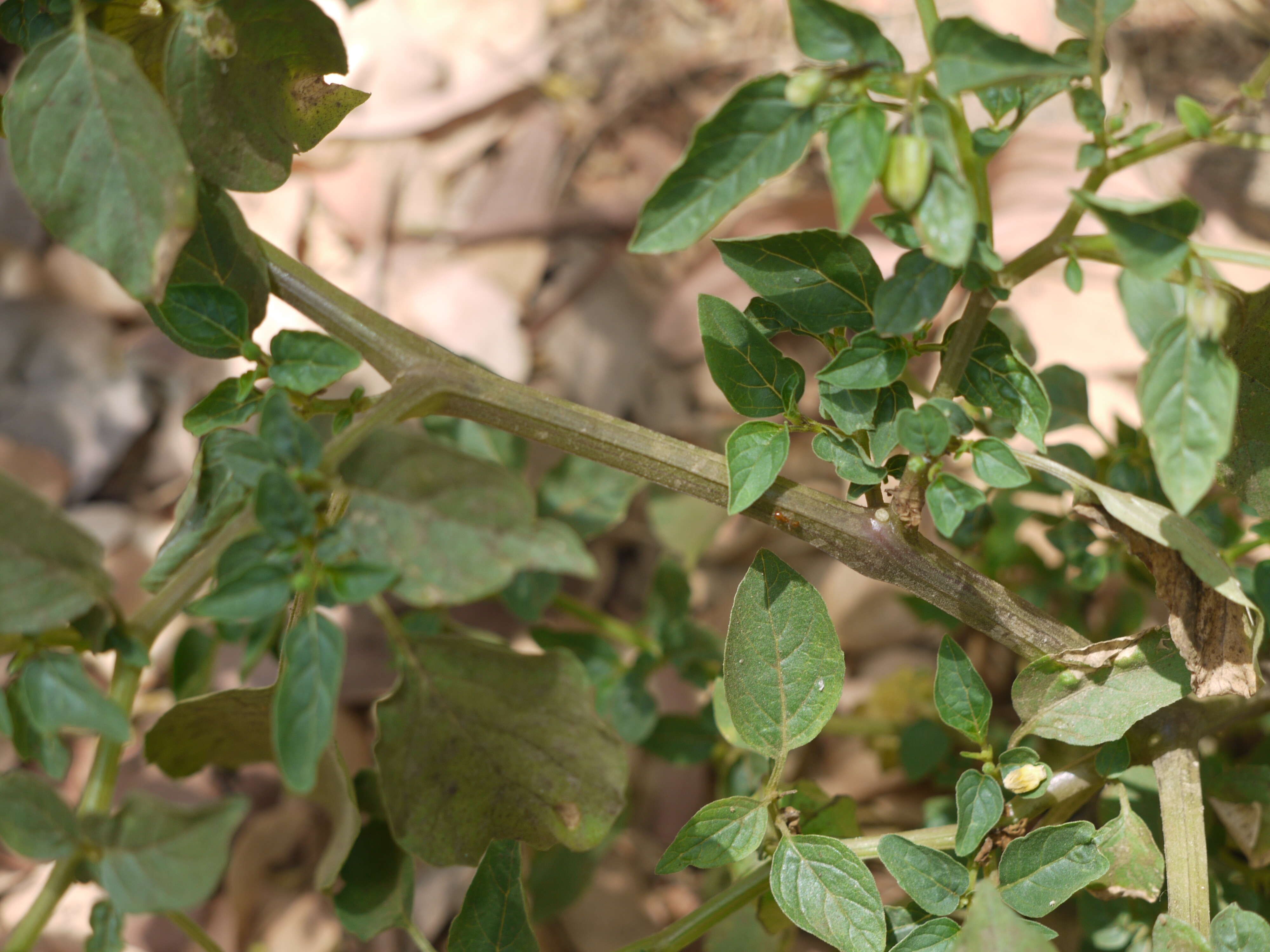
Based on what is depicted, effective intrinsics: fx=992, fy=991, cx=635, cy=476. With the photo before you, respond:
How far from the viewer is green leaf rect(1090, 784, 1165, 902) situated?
0.97 meters

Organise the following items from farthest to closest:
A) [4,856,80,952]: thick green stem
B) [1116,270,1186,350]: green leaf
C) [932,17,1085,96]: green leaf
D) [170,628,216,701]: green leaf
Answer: [170,628,216,701]: green leaf, [1116,270,1186,350]: green leaf, [4,856,80,952]: thick green stem, [932,17,1085,96]: green leaf

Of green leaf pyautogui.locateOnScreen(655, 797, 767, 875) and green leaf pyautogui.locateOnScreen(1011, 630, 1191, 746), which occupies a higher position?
green leaf pyautogui.locateOnScreen(1011, 630, 1191, 746)

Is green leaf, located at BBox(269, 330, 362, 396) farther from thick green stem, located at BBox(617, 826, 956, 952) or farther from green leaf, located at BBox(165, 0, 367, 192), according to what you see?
thick green stem, located at BBox(617, 826, 956, 952)

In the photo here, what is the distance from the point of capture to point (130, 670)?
2.73 feet

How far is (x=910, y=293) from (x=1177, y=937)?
636mm

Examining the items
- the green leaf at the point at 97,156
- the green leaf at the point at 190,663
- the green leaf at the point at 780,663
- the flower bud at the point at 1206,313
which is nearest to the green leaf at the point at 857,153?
the flower bud at the point at 1206,313

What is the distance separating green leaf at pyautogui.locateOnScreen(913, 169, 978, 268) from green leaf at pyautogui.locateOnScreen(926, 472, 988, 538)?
26cm

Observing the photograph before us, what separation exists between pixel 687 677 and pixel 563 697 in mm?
556

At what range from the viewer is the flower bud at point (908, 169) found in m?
0.70

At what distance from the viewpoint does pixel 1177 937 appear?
90cm

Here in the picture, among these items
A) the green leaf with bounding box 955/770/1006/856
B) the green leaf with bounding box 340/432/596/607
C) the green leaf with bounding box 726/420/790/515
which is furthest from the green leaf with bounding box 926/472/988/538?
the green leaf with bounding box 340/432/596/607

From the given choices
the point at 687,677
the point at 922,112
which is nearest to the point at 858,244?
the point at 922,112

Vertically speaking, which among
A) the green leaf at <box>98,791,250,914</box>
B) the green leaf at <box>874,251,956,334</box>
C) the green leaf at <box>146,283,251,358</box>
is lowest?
the green leaf at <box>98,791,250,914</box>

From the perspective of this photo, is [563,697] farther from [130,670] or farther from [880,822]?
[880,822]
